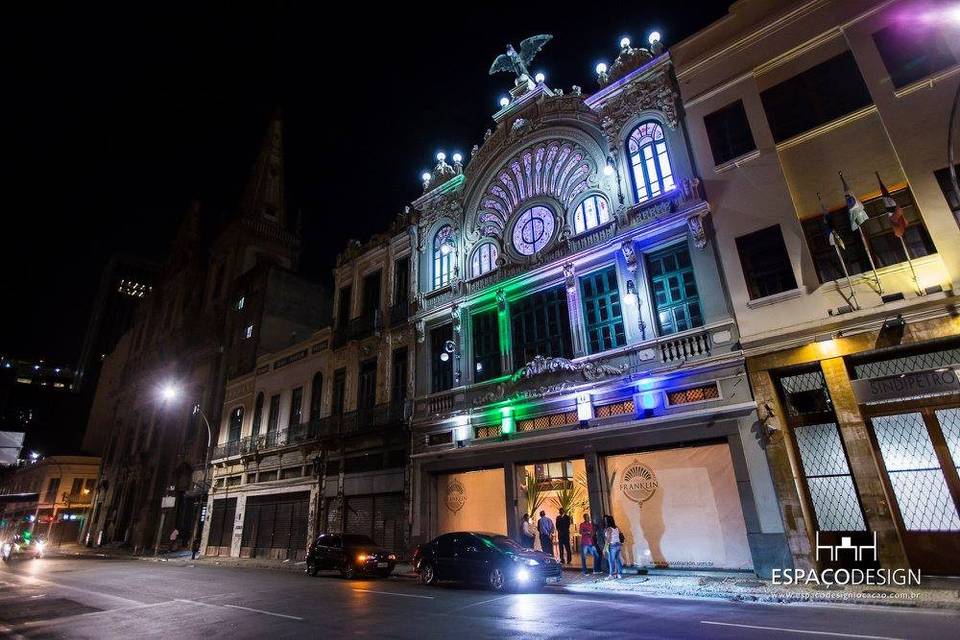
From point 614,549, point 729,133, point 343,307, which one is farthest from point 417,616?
point 343,307

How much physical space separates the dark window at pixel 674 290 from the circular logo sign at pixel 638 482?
443cm

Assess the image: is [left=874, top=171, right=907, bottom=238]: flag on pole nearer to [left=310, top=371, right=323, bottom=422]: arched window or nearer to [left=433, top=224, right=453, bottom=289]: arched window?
[left=433, top=224, right=453, bottom=289]: arched window

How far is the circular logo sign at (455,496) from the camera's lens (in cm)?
1970

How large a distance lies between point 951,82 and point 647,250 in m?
8.53

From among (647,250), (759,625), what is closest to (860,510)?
(759,625)

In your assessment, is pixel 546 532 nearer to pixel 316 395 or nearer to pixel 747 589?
pixel 747 589

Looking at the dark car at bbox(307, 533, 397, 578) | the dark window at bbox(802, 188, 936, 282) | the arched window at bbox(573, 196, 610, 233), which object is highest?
the arched window at bbox(573, 196, 610, 233)

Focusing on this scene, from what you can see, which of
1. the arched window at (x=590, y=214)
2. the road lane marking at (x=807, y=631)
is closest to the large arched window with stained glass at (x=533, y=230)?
the arched window at (x=590, y=214)

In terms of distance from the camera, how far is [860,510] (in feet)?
37.8

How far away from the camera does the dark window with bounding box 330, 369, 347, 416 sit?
25653 mm

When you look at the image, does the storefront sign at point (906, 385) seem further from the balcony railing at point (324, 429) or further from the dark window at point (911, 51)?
the balcony railing at point (324, 429)

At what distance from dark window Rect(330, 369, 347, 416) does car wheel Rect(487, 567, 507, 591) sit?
1462 centimetres

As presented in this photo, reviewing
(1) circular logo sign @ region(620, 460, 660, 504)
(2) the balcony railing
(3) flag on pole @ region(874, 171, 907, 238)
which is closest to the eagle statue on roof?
(3) flag on pole @ region(874, 171, 907, 238)

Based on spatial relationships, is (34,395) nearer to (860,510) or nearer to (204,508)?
(204,508)
